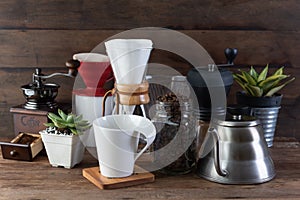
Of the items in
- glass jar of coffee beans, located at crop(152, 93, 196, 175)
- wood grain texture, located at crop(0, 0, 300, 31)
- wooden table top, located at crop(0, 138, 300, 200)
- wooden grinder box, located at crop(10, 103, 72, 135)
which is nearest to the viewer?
wooden table top, located at crop(0, 138, 300, 200)

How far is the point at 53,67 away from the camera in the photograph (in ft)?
4.57

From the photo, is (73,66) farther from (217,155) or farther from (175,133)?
(217,155)

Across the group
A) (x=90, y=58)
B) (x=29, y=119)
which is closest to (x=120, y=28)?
(x=90, y=58)

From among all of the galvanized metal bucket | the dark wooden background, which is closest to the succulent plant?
the dark wooden background

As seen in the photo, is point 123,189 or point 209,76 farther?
point 209,76

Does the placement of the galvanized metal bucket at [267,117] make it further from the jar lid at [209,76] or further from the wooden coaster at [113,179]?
the wooden coaster at [113,179]

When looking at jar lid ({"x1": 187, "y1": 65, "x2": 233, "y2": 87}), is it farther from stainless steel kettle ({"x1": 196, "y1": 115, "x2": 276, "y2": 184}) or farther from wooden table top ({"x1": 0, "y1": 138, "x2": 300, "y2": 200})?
wooden table top ({"x1": 0, "y1": 138, "x2": 300, "y2": 200})

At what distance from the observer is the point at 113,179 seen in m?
1.00

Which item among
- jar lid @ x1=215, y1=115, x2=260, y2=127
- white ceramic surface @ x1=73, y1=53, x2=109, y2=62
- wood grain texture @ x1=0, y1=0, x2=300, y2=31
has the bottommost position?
jar lid @ x1=215, y1=115, x2=260, y2=127

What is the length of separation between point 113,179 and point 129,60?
28 centimetres

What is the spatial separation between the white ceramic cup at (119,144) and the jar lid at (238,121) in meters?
0.17

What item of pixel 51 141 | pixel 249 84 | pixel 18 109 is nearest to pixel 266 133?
pixel 249 84

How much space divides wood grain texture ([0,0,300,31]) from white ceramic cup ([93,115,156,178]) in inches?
17.7

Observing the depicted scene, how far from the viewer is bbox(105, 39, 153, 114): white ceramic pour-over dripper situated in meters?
1.02
